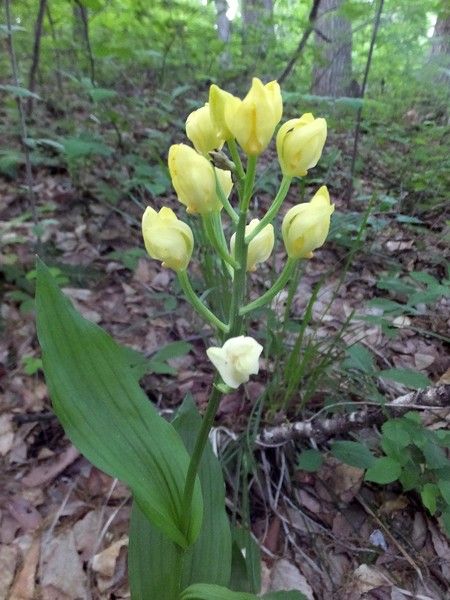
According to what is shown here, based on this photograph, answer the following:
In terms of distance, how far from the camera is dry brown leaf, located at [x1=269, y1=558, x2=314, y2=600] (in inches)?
45.6

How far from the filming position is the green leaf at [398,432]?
3.55 ft

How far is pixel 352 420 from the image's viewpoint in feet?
4.08

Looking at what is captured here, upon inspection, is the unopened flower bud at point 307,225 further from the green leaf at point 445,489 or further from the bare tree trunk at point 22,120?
the bare tree trunk at point 22,120

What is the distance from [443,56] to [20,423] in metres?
2.95

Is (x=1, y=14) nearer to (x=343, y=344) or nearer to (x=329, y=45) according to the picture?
(x=329, y=45)

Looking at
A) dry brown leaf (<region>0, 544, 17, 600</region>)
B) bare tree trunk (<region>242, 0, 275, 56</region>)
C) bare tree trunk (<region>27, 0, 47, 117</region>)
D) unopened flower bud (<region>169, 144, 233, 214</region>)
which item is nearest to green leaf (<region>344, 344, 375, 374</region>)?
unopened flower bud (<region>169, 144, 233, 214</region>)

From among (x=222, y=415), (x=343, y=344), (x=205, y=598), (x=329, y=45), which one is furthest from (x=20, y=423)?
(x=329, y=45)

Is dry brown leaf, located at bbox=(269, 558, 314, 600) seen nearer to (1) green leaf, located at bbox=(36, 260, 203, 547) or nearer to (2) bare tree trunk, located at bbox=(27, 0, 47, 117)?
(1) green leaf, located at bbox=(36, 260, 203, 547)

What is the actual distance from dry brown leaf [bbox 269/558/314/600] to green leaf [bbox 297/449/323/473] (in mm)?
240

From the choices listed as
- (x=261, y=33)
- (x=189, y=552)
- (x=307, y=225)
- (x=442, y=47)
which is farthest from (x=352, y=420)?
(x=261, y=33)

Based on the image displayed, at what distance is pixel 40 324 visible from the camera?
2.75ft

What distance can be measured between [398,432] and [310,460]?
9.9 inches

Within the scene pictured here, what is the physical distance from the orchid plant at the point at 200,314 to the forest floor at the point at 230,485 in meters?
0.29

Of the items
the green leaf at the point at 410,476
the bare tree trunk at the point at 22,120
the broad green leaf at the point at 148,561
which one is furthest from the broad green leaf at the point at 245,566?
the bare tree trunk at the point at 22,120
